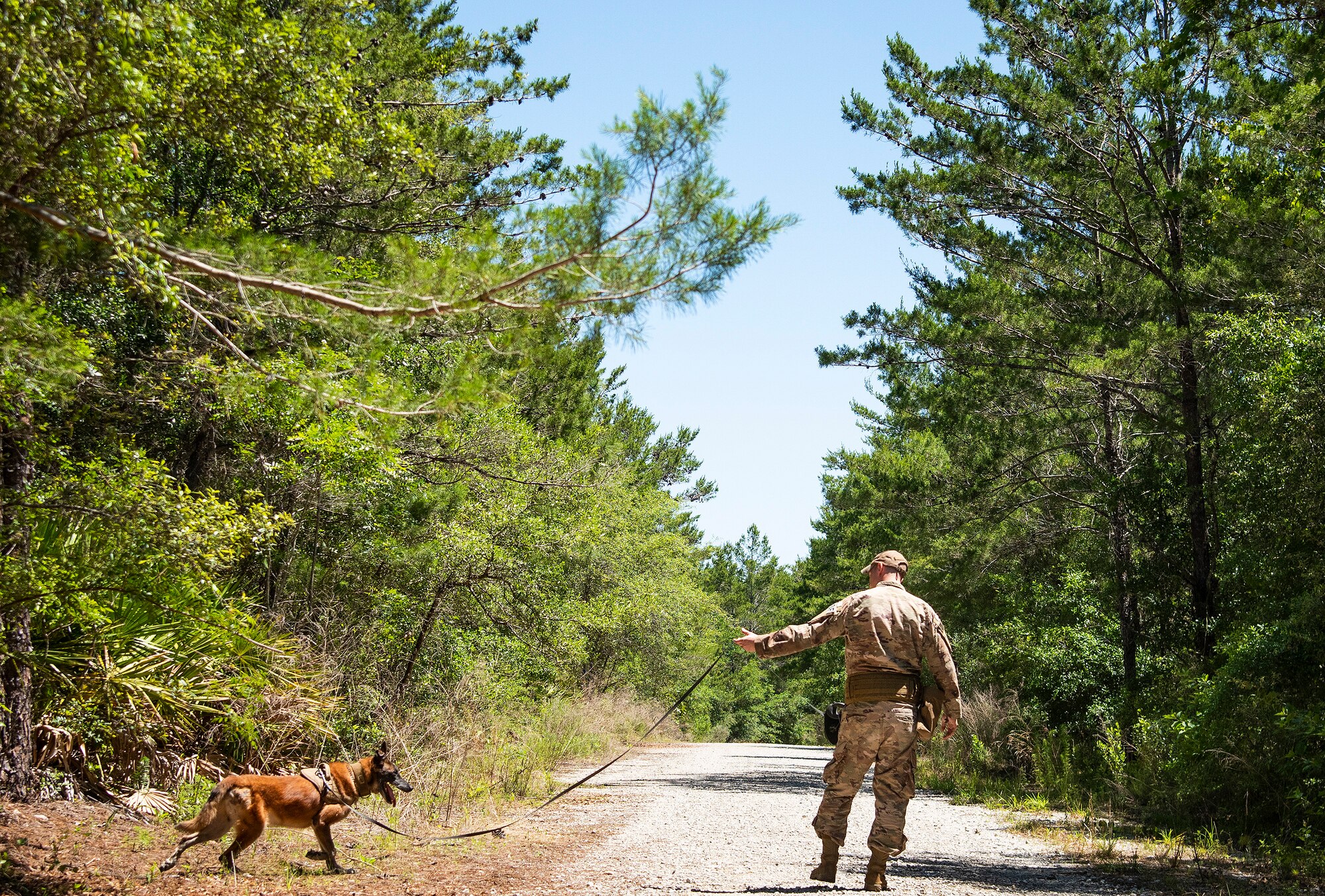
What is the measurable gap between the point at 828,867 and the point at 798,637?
149cm

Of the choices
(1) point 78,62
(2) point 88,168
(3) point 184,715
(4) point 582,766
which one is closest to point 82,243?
(2) point 88,168

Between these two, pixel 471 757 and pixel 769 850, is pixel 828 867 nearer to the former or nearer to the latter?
pixel 769 850

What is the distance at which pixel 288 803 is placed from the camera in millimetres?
6465

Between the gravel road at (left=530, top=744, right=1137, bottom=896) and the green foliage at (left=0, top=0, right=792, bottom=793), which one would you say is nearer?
the green foliage at (left=0, top=0, right=792, bottom=793)

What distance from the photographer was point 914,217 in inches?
601

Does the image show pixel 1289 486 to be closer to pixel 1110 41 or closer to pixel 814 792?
pixel 1110 41

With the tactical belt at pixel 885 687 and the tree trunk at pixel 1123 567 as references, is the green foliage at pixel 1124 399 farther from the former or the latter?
the tactical belt at pixel 885 687

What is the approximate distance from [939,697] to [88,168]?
649 centimetres

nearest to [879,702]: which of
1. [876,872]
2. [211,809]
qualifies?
[876,872]

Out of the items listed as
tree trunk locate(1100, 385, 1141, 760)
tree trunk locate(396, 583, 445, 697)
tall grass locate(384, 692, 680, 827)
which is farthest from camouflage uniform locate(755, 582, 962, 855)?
tree trunk locate(1100, 385, 1141, 760)

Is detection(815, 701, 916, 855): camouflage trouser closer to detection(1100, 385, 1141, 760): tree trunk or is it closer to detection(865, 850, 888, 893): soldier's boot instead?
detection(865, 850, 888, 893): soldier's boot

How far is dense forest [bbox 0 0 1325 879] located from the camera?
6062 millimetres

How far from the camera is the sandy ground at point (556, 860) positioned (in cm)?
625

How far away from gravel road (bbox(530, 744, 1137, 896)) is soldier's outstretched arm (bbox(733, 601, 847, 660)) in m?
1.52
